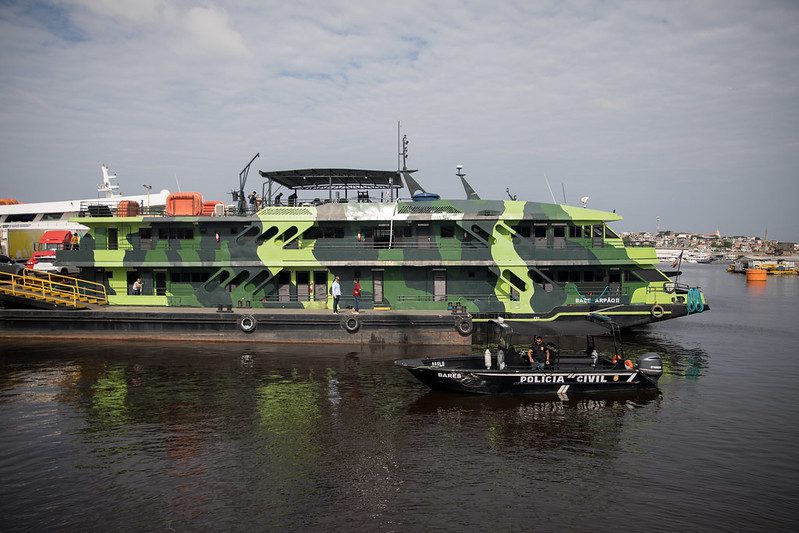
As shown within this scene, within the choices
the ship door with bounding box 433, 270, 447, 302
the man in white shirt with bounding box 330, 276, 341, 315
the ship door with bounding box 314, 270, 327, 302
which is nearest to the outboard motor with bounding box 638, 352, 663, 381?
the ship door with bounding box 433, 270, 447, 302

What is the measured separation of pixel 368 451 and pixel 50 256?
40737 mm

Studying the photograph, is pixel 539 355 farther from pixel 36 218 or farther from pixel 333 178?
pixel 36 218

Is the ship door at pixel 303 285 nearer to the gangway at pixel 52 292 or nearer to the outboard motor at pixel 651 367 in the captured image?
the gangway at pixel 52 292

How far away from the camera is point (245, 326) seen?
24719 mm

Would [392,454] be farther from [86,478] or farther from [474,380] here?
[86,478]

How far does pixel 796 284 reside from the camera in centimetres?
7000

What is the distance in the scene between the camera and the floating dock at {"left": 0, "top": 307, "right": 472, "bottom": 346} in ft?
79.5

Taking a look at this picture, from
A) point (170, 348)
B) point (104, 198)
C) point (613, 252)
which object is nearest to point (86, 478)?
point (170, 348)

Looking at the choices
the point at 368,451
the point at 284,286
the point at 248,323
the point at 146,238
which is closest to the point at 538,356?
the point at 368,451

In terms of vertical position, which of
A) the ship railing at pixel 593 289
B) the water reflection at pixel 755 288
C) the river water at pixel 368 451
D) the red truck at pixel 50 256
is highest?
the red truck at pixel 50 256

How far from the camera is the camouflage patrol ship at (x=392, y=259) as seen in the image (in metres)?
25.6

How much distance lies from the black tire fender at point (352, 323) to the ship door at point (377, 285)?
2.36m

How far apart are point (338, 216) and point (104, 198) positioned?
126 ft

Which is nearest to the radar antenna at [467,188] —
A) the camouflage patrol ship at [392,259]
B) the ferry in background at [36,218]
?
the camouflage patrol ship at [392,259]
